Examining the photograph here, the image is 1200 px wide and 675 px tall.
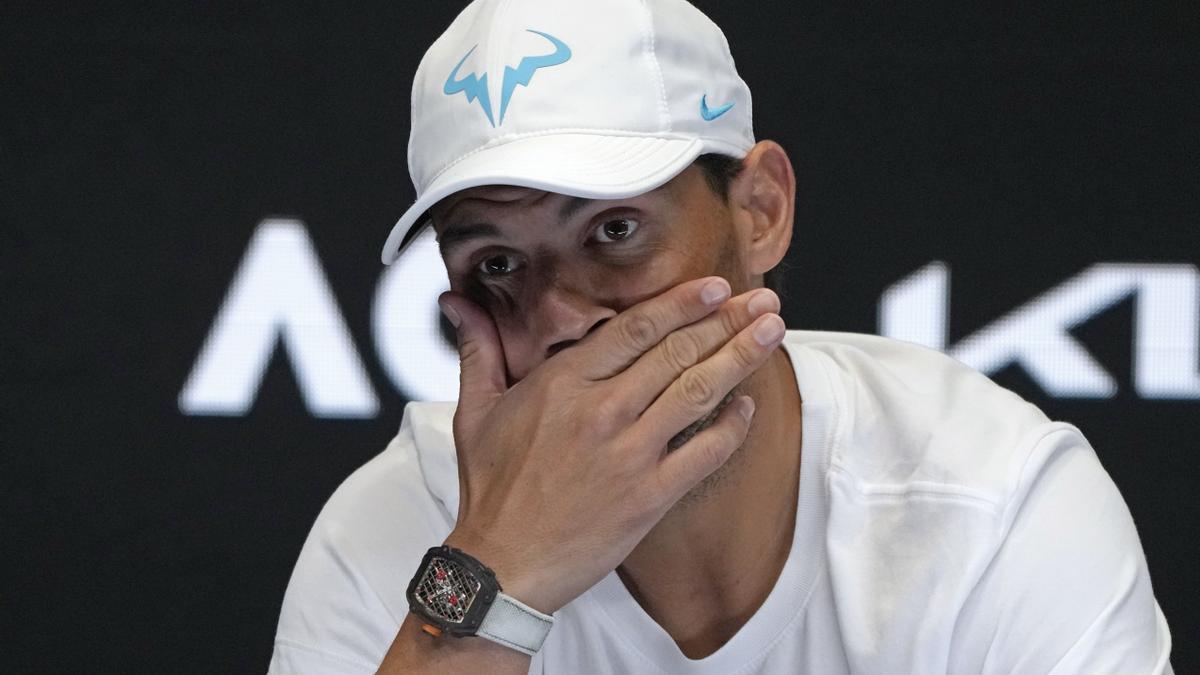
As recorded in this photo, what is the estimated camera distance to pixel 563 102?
1.59m

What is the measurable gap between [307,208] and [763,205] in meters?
1.29

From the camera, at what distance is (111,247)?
9.56ft

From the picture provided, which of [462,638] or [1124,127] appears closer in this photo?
[462,638]

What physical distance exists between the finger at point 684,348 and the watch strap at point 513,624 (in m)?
0.23

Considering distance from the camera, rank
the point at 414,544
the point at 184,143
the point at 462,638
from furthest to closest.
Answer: the point at 184,143
the point at 414,544
the point at 462,638

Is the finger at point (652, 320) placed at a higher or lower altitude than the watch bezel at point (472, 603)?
higher

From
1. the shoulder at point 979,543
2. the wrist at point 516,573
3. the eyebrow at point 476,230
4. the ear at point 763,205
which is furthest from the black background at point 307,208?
the wrist at point 516,573

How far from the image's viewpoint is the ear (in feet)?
5.90

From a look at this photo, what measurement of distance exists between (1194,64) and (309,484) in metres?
1.85

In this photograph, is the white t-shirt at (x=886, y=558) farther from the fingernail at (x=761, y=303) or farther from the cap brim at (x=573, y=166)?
the cap brim at (x=573, y=166)

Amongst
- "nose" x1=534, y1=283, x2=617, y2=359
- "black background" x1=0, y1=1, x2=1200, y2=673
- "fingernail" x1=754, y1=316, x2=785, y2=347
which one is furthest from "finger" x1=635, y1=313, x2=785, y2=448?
"black background" x1=0, y1=1, x2=1200, y2=673

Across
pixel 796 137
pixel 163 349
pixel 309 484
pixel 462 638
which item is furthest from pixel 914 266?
pixel 462 638

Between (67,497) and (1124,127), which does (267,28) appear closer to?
(67,497)

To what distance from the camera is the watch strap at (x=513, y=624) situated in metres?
1.54
